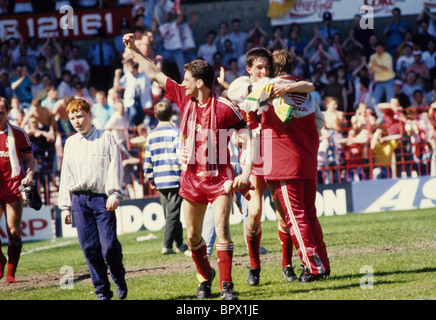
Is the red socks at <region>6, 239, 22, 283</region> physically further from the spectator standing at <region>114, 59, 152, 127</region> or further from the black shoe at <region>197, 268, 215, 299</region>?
the spectator standing at <region>114, 59, 152, 127</region>

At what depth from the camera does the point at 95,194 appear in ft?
22.1

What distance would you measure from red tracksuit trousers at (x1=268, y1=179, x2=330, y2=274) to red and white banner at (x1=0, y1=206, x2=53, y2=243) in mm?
9324

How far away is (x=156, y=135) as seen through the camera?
1060 cm

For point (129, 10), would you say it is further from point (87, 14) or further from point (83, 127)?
point (83, 127)

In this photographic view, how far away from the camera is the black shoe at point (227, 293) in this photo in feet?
20.5

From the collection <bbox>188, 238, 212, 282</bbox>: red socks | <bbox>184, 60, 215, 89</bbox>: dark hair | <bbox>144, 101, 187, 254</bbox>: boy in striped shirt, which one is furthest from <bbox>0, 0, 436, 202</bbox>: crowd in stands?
<bbox>184, 60, 215, 89</bbox>: dark hair

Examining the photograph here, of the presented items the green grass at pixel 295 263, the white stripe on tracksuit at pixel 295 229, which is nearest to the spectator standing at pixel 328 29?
the green grass at pixel 295 263

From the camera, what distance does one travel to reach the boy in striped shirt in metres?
10.5

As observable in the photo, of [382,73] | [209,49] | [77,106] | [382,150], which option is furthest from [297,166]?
[209,49]

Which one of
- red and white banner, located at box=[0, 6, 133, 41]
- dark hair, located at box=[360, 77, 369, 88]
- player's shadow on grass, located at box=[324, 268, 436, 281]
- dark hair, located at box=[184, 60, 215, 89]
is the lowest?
player's shadow on grass, located at box=[324, 268, 436, 281]

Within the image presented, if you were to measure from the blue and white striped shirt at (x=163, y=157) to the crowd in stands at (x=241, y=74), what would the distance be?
4.94 metres

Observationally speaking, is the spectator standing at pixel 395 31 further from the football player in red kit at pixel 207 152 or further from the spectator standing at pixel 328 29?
the football player in red kit at pixel 207 152

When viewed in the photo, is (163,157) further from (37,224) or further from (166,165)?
(37,224)

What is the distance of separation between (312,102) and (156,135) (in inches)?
156
